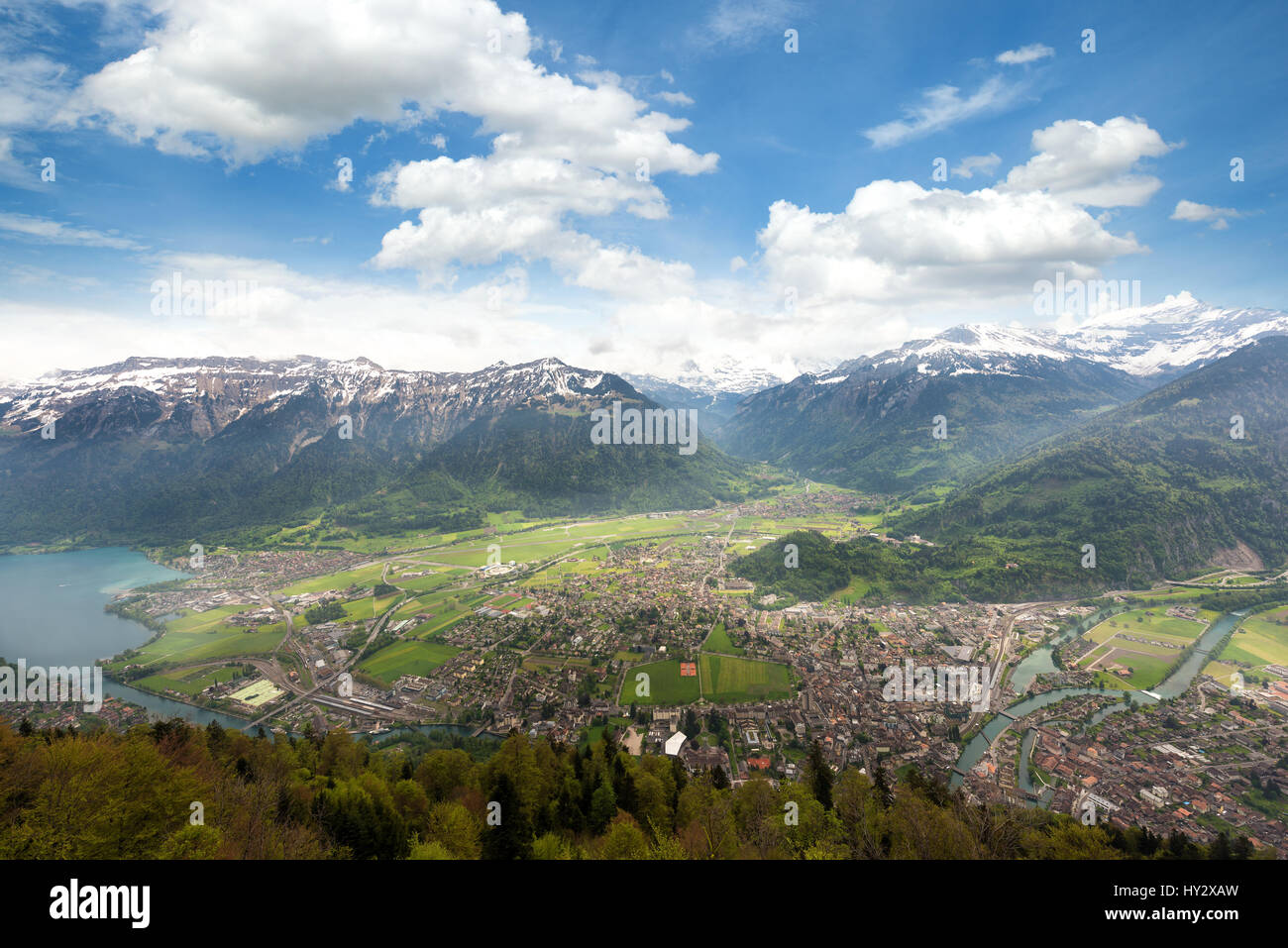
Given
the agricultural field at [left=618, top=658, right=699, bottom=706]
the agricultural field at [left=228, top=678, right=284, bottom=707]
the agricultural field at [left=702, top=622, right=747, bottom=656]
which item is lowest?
the agricultural field at [left=228, top=678, right=284, bottom=707]

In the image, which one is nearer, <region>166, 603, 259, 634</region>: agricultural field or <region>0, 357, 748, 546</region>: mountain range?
<region>166, 603, 259, 634</region>: agricultural field

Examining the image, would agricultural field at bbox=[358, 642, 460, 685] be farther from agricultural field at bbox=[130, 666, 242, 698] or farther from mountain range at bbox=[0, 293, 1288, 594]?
mountain range at bbox=[0, 293, 1288, 594]

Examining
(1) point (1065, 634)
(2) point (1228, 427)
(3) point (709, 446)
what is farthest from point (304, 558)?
(2) point (1228, 427)

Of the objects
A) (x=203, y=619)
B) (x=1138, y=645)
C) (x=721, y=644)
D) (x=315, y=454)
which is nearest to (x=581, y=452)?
(x=315, y=454)

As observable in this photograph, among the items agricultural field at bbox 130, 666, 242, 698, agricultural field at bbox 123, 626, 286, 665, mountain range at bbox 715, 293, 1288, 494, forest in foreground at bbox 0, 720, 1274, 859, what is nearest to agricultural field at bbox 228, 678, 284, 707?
agricultural field at bbox 130, 666, 242, 698

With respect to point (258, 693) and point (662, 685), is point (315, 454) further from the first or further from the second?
point (662, 685)
